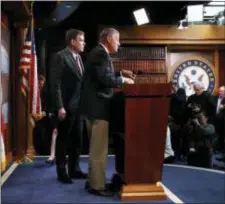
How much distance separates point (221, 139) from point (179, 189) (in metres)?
3.51

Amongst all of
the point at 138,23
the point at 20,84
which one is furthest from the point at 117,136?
the point at 138,23

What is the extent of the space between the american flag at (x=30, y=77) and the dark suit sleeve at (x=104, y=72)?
6.94 feet

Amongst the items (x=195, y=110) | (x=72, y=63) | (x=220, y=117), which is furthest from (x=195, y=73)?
(x=72, y=63)

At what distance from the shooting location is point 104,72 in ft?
10.0

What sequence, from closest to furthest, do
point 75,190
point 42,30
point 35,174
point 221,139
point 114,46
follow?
point 114,46 < point 75,190 < point 35,174 < point 221,139 < point 42,30

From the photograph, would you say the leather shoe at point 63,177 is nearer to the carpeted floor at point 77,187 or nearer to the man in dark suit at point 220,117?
the carpeted floor at point 77,187

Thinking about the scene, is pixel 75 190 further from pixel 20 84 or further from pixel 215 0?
pixel 215 0

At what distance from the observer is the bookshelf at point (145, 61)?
8336 millimetres

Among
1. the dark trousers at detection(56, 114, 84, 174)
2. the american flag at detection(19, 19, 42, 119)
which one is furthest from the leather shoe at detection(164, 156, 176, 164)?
the dark trousers at detection(56, 114, 84, 174)

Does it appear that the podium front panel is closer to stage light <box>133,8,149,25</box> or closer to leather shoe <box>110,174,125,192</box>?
leather shoe <box>110,174,125,192</box>

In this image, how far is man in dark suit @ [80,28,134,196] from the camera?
310cm

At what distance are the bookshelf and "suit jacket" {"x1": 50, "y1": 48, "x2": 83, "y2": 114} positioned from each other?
15.6 ft

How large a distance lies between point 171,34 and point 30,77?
3782 mm

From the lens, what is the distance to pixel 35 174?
14.0 ft
